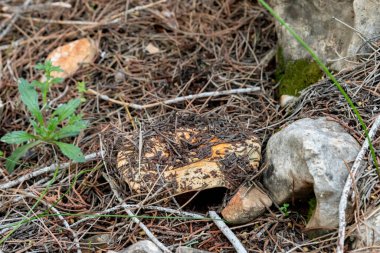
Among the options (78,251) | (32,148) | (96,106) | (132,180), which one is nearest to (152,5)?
(96,106)

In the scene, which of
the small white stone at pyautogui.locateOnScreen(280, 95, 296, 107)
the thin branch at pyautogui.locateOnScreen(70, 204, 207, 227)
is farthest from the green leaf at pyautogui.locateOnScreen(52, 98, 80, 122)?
the small white stone at pyautogui.locateOnScreen(280, 95, 296, 107)

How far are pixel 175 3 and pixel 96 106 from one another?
115cm

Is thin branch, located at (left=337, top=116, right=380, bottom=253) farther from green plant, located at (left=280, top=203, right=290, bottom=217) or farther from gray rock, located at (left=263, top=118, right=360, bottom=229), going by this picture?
green plant, located at (left=280, top=203, right=290, bottom=217)

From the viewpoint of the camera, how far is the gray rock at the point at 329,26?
2795 mm

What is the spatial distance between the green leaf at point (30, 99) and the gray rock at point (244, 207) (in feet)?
3.89

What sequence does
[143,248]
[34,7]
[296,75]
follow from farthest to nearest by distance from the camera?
[34,7]
[296,75]
[143,248]

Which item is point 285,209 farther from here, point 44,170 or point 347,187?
point 44,170

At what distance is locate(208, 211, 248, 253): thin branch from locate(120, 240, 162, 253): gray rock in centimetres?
31

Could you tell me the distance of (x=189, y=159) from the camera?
256 cm

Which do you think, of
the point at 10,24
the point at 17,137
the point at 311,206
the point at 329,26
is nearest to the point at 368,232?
the point at 311,206

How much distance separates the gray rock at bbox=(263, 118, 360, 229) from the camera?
2166 millimetres

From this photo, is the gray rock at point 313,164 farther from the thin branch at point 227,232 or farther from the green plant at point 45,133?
the green plant at point 45,133

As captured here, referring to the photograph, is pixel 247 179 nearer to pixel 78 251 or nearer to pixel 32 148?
pixel 78 251

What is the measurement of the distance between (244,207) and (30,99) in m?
1.37
